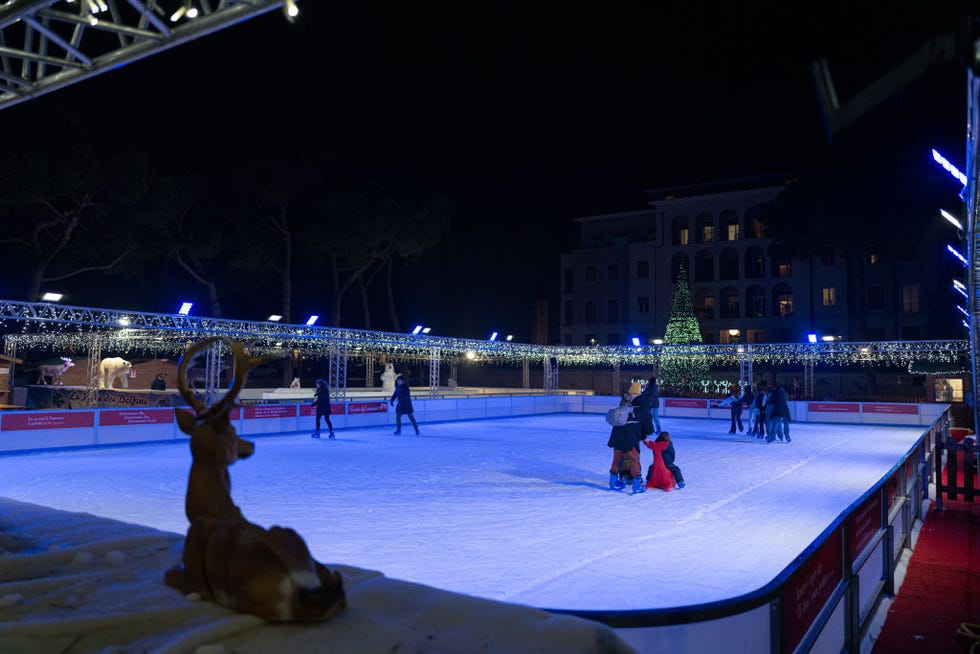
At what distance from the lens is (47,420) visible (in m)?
14.8

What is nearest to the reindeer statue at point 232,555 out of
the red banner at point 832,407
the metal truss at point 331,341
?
the metal truss at point 331,341

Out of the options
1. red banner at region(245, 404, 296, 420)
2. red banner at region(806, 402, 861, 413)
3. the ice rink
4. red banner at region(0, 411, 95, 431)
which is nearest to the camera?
the ice rink

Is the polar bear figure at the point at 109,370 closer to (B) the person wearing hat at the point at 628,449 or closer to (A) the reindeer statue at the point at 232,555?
(B) the person wearing hat at the point at 628,449

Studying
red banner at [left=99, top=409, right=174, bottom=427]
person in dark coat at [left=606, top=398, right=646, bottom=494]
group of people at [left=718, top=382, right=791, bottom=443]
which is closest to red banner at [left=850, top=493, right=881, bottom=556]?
person in dark coat at [left=606, top=398, right=646, bottom=494]

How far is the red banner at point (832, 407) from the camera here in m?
25.4

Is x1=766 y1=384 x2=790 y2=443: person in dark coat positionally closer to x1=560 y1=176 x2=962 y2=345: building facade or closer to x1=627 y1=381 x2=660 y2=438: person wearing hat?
x1=627 y1=381 x2=660 y2=438: person wearing hat

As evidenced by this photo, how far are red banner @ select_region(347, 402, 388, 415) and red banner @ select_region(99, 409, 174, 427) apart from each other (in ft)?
18.1

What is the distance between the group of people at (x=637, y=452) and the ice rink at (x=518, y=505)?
0.81 ft

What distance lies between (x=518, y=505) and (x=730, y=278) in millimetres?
41166

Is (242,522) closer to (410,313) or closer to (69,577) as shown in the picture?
(69,577)

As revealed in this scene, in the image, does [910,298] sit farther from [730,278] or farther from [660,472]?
[660,472]

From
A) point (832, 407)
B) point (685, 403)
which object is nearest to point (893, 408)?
point (832, 407)

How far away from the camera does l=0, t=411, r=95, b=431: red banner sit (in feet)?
46.8

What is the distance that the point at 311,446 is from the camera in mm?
16281
